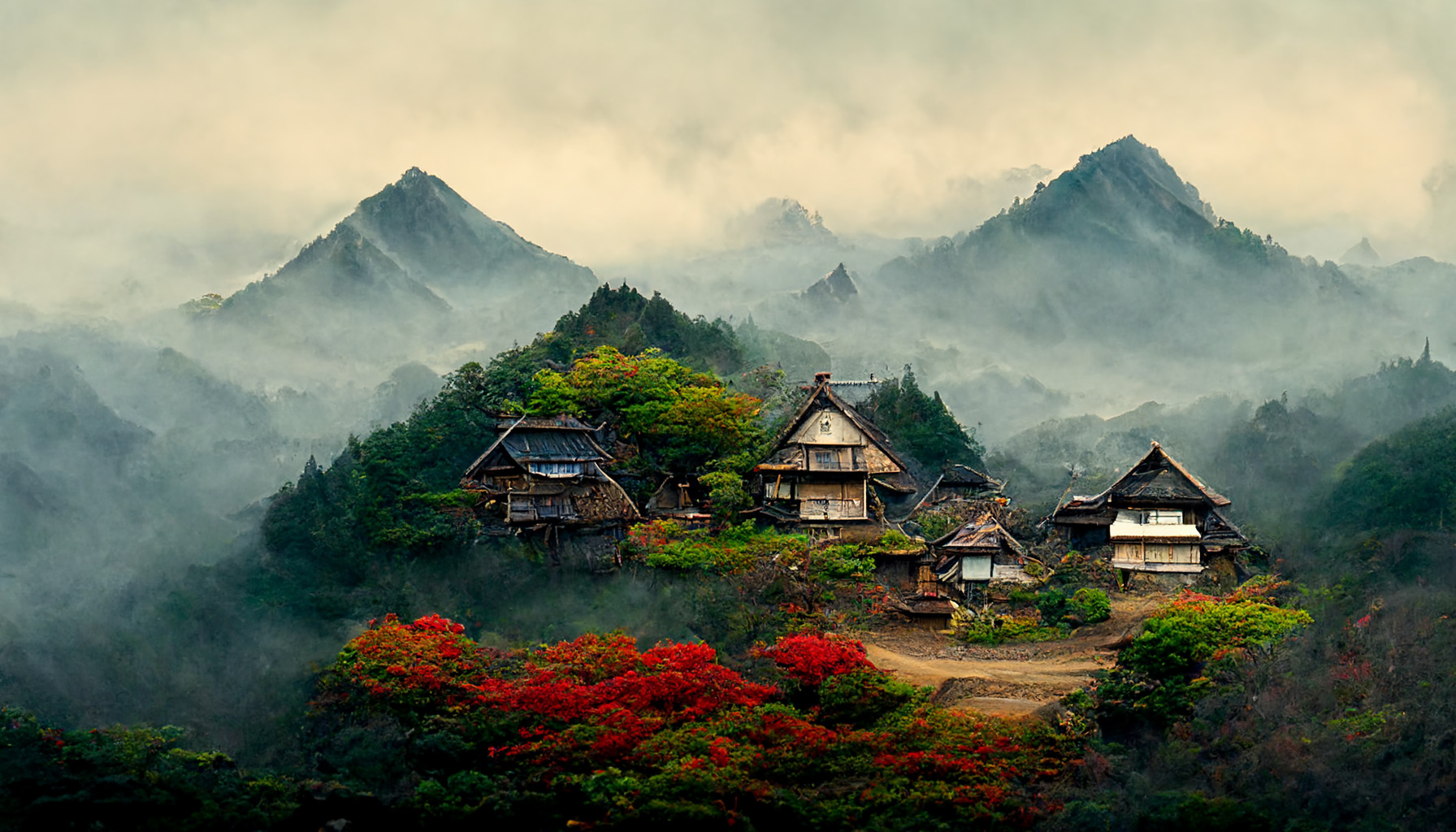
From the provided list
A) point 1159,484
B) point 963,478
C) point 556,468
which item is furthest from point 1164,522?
point 556,468

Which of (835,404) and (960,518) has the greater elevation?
(835,404)

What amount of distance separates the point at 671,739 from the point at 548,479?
18328 mm

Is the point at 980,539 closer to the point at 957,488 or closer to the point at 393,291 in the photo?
the point at 957,488

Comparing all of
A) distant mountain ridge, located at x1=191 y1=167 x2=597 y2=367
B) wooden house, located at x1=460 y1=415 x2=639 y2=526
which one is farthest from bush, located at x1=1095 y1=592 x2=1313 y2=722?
distant mountain ridge, located at x1=191 y1=167 x2=597 y2=367

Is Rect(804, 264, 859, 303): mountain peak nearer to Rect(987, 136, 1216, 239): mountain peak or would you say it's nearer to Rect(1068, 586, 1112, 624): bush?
Rect(987, 136, 1216, 239): mountain peak

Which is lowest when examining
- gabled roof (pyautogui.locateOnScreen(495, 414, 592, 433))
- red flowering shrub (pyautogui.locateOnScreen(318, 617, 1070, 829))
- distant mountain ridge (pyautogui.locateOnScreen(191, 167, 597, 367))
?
red flowering shrub (pyautogui.locateOnScreen(318, 617, 1070, 829))

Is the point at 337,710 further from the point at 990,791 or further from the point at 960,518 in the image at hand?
the point at 960,518

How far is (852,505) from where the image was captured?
158 ft

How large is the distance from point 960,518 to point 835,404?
7.55m

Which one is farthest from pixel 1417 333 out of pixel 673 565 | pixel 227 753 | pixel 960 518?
pixel 227 753

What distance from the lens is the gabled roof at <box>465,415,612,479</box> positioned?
143ft

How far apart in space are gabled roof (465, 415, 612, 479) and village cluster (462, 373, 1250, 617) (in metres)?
0.05

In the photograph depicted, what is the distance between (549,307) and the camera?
83562 millimetres

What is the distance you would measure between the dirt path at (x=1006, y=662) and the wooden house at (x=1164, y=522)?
2.45m
